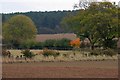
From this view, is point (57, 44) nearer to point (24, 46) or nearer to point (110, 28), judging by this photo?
point (24, 46)

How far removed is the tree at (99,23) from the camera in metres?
60.9

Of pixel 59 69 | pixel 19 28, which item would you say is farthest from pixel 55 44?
pixel 59 69

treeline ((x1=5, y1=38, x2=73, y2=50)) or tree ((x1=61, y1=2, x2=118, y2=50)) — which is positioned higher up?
tree ((x1=61, y1=2, x2=118, y2=50))

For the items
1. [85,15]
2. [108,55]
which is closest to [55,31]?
[85,15]

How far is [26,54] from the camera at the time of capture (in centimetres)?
4047

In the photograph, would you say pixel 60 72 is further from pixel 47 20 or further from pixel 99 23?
pixel 47 20

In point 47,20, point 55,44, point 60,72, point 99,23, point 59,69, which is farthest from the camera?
point 47,20

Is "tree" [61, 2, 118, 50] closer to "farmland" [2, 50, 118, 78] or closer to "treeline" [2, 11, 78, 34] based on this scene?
"farmland" [2, 50, 118, 78]

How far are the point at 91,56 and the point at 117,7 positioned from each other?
24.9 meters

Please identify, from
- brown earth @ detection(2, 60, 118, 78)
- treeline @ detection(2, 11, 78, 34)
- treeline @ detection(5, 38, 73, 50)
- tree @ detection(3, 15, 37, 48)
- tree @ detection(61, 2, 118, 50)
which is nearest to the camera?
brown earth @ detection(2, 60, 118, 78)

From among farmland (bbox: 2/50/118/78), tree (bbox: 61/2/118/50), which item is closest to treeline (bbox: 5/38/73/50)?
tree (bbox: 61/2/118/50)

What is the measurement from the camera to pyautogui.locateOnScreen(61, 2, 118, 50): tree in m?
60.9

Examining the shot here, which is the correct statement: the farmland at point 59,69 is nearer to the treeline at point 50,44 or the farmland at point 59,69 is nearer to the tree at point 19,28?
the treeline at point 50,44

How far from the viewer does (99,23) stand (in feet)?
200
